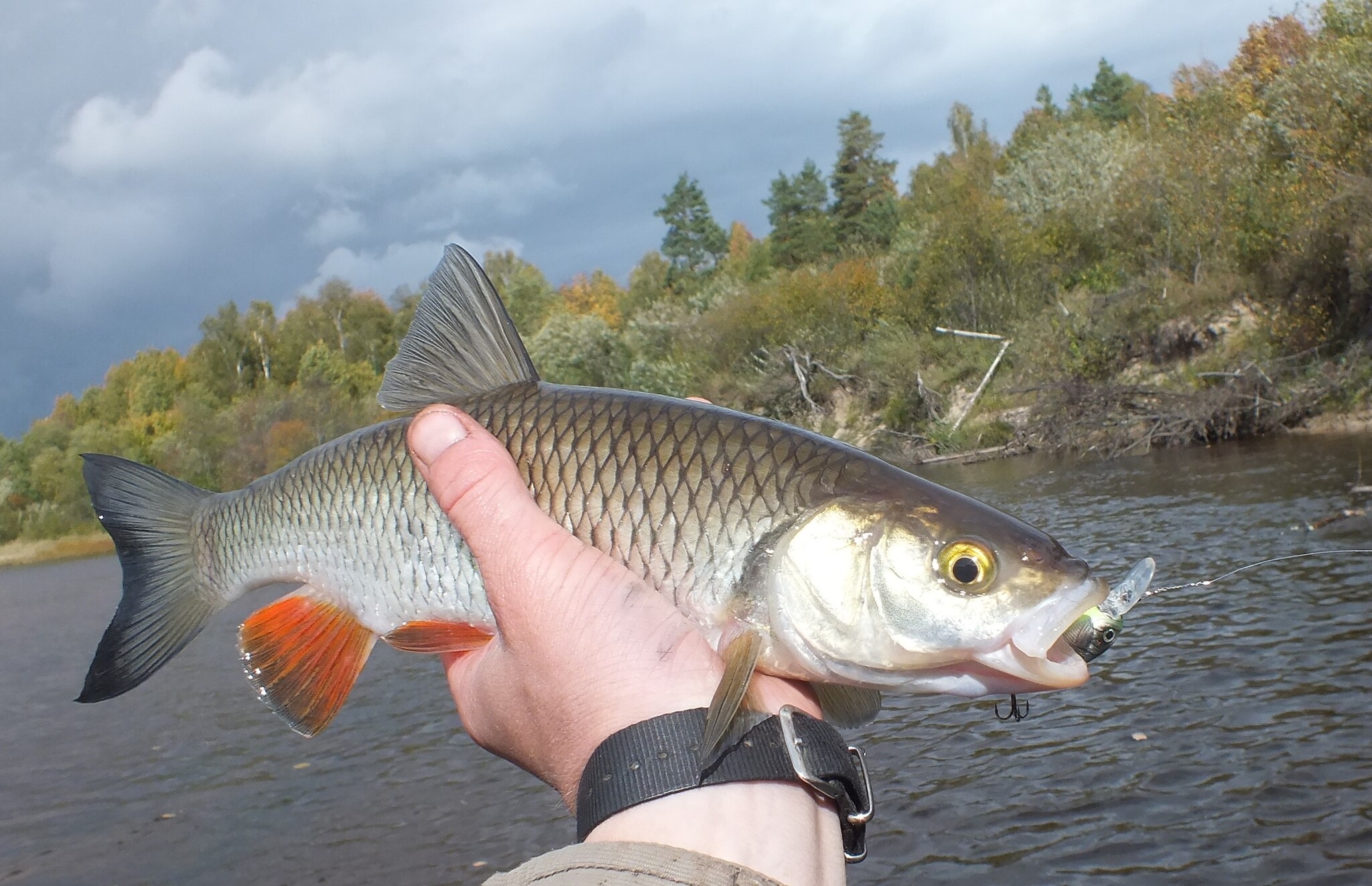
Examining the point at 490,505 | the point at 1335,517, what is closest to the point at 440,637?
the point at 490,505

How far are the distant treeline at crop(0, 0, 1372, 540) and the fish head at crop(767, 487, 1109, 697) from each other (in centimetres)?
2507

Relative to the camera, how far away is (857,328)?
1902 inches

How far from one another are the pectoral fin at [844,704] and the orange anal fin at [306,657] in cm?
138

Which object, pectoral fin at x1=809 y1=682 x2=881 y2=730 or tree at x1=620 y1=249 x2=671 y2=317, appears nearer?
pectoral fin at x1=809 y1=682 x2=881 y2=730

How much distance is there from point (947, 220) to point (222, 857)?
43.7m

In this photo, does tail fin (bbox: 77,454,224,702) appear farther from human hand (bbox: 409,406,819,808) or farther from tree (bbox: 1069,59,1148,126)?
tree (bbox: 1069,59,1148,126)

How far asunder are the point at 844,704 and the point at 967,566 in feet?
1.88

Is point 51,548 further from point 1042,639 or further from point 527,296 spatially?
point 1042,639

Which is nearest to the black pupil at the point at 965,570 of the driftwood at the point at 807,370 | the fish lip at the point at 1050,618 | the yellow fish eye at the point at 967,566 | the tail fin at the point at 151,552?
the yellow fish eye at the point at 967,566

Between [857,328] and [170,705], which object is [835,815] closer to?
[170,705]

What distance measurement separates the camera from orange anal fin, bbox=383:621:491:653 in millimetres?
2750

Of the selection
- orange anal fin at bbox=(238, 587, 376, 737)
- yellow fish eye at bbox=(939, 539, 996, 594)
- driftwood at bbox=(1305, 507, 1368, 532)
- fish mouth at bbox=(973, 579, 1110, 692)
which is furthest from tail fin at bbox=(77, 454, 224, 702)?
driftwood at bbox=(1305, 507, 1368, 532)

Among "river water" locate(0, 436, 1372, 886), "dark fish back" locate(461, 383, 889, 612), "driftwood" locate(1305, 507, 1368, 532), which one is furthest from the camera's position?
"driftwood" locate(1305, 507, 1368, 532)

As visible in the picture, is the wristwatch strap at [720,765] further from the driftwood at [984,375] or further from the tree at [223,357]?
the tree at [223,357]
